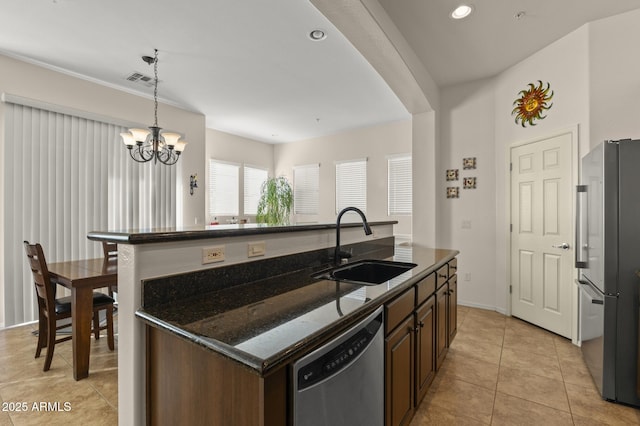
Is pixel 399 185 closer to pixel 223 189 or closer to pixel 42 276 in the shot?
pixel 223 189

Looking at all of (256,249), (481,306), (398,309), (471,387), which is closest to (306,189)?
(481,306)

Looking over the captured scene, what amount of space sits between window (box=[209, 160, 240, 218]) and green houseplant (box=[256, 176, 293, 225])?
0.56 m

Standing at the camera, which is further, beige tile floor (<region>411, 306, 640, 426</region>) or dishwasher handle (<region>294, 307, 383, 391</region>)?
beige tile floor (<region>411, 306, 640, 426</region>)

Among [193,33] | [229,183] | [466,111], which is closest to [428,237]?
[466,111]

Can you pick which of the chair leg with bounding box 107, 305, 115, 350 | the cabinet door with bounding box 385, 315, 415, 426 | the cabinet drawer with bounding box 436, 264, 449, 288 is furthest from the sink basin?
the chair leg with bounding box 107, 305, 115, 350

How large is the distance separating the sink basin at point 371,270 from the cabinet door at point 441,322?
34 centimetres

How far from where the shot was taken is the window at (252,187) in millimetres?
6859

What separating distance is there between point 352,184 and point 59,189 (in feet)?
15.4

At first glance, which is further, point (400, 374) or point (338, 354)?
point (400, 374)

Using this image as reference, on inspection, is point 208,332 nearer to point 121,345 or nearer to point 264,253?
point 121,345

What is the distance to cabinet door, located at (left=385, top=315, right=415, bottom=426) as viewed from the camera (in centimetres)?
141

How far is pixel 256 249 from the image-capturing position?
1553 millimetres

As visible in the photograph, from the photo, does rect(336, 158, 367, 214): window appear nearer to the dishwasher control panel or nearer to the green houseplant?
the green houseplant

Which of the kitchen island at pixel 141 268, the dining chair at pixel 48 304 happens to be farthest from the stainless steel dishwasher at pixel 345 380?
the dining chair at pixel 48 304
